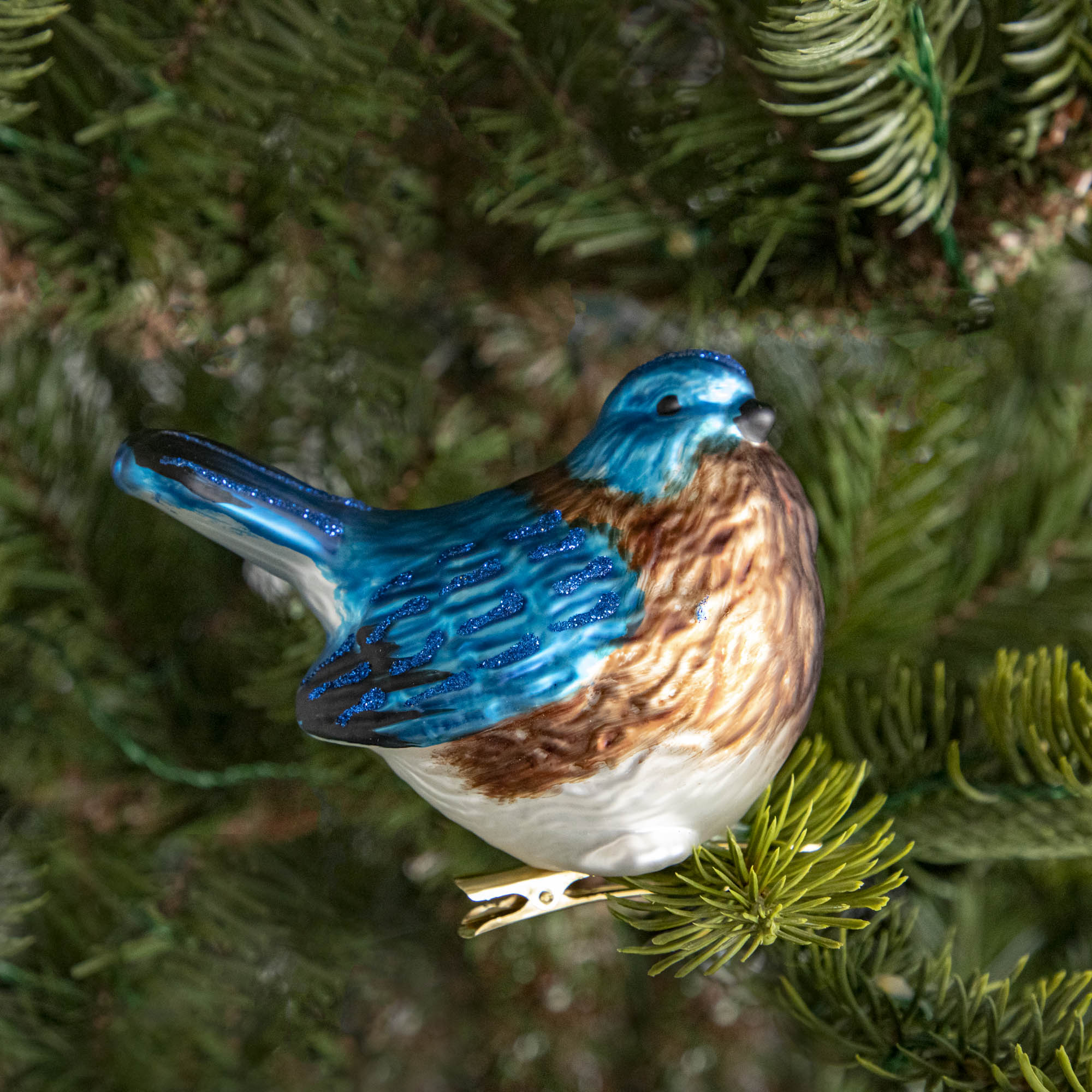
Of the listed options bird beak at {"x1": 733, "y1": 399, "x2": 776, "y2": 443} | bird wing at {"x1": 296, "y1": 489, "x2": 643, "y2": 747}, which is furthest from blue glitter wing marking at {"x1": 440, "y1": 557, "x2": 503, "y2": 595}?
bird beak at {"x1": 733, "y1": 399, "x2": 776, "y2": 443}

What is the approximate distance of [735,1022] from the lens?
23.7 inches

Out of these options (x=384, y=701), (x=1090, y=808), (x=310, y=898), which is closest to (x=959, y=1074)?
(x=1090, y=808)

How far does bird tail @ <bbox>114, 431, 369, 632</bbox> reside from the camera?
0.35m

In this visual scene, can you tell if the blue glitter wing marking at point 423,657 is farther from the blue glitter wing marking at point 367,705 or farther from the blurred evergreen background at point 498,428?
the blurred evergreen background at point 498,428

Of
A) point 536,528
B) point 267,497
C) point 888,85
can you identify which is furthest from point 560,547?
point 888,85

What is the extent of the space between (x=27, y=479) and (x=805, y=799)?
407 mm

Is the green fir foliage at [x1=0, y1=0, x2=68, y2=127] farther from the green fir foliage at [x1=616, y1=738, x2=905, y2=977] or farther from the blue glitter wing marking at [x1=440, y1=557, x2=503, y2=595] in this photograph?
the green fir foliage at [x1=616, y1=738, x2=905, y2=977]

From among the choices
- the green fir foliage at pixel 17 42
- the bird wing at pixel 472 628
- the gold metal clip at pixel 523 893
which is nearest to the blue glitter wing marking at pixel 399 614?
the bird wing at pixel 472 628

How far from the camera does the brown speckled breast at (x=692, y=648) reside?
307 millimetres

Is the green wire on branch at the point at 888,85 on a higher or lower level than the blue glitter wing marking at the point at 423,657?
higher

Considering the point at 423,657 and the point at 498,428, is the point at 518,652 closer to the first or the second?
the point at 423,657

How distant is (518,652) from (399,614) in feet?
0.17

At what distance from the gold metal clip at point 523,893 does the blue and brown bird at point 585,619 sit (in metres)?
0.02

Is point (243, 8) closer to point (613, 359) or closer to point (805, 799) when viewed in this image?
point (613, 359)
